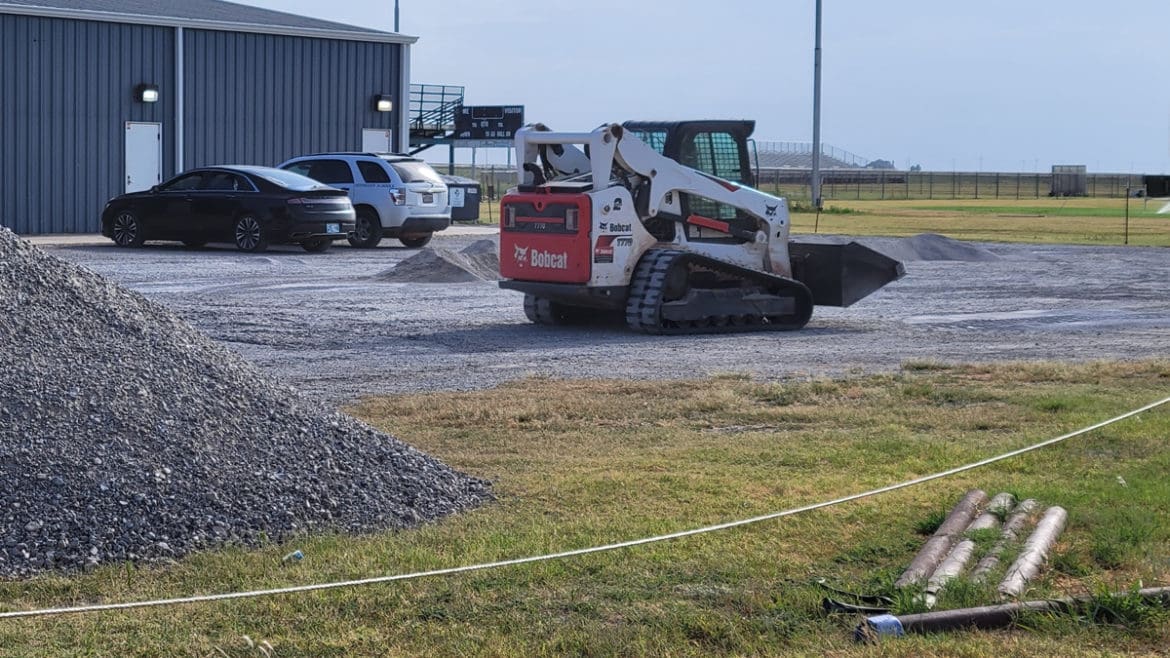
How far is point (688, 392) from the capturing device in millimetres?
11656

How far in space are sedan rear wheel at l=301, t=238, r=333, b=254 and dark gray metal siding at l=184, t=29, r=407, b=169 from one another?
751cm

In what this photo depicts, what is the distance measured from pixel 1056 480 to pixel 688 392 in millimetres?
3599

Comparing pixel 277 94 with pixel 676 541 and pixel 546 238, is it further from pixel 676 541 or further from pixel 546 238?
pixel 676 541

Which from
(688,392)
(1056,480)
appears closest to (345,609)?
(1056,480)

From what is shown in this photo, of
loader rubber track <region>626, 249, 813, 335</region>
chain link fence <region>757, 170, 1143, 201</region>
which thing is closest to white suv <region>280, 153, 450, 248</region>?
Answer: loader rubber track <region>626, 249, 813, 335</region>

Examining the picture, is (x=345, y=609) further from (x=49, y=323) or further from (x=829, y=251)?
(x=829, y=251)

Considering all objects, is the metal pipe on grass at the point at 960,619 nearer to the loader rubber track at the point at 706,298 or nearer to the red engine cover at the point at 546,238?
the loader rubber track at the point at 706,298

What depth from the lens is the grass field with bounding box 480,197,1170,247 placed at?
125 ft

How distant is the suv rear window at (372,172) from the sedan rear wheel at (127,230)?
4.02 metres

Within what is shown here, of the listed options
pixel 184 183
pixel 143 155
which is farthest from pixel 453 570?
pixel 143 155

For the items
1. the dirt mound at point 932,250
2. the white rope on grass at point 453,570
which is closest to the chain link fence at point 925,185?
the dirt mound at point 932,250

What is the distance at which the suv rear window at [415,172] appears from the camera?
2934 centimetres

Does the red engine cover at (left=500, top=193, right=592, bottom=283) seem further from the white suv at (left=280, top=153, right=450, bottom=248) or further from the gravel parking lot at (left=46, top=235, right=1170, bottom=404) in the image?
the white suv at (left=280, top=153, right=450, bottom=248)

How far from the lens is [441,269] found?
22.9 meters
